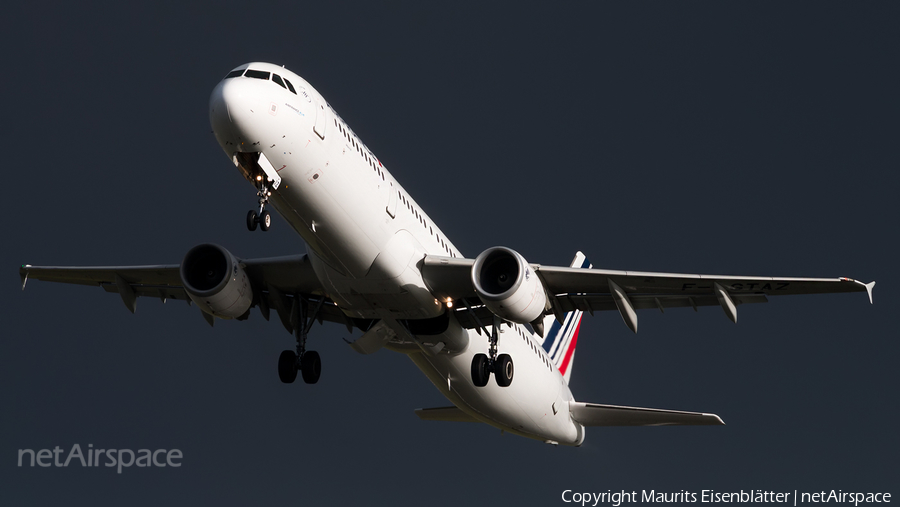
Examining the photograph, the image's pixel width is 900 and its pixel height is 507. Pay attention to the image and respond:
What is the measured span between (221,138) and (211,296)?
6.73m

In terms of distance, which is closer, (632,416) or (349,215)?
(349,215)

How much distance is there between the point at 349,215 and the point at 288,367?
23.7 ft

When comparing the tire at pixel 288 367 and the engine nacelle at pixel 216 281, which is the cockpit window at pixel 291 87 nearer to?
the engine nacelle at pixel 216 281

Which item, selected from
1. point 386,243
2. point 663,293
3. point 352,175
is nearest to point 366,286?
point 386,243

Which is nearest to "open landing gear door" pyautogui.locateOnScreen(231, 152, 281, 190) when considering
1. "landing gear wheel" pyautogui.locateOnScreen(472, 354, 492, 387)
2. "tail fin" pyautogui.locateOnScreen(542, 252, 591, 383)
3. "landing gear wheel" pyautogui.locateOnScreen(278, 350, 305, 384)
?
"landing gear wheel" pyautogui.locateOnScreen(278, 350, 305, 384)

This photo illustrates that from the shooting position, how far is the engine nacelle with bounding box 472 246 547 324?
27.5 meters

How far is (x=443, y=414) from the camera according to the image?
39.2m

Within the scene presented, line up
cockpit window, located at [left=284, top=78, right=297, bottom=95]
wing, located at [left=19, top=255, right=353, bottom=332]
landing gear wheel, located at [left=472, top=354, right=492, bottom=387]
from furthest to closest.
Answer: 1. wing, located at [left=19, top=255, right=353, bottom=332]
2. landing gear wheel, located at [left=472, top=354, right=492, bottom=387]
3. cockpit window, located at [left=284, top=78, right=297, bottom=95]

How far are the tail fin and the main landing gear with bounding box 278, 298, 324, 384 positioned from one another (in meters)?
11.2

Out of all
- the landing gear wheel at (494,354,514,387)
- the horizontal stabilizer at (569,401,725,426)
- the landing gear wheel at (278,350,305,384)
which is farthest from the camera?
the horizontal stabilizer at (569,401,725,426)

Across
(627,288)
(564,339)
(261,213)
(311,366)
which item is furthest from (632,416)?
(261,213)

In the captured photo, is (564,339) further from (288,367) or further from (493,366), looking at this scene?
(288,367)

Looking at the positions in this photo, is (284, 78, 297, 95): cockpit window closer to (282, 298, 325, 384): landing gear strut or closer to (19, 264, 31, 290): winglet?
(282, 298, 325, 384): landing gear strut

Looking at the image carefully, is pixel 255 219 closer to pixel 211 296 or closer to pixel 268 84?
pixel 268 84
